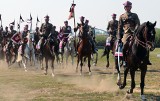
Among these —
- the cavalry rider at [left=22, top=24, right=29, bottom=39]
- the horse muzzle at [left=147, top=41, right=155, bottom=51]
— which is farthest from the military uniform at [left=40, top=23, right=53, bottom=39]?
the horse muzzle at [left=147, top=41, right=155, bottom=51]

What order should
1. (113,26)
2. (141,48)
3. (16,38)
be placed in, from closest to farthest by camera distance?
(141,48)
(113,26)
(16,38)

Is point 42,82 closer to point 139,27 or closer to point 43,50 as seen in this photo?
point 43,50

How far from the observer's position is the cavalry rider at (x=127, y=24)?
48.6 ft

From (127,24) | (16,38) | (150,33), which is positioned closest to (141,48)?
(150,33)

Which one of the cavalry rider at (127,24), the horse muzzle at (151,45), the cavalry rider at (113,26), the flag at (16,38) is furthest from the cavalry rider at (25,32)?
the horse muzzle at (151,45)

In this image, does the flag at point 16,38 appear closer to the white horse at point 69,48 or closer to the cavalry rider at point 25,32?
the cavalry rider at point 25,32

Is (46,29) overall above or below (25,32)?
below

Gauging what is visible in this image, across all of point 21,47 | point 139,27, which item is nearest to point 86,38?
point 21,47

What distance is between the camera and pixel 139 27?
44.9 ft

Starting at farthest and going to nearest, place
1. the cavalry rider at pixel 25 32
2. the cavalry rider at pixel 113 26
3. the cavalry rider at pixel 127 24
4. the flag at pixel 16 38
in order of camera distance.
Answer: the flag at pixel 16 38, the cavalry rider at pixel 25 32, the cavalry rider at pixel 113 26, the cavalry rider at pixel 127 24

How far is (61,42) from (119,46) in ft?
46.6

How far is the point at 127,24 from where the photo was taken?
15.1m

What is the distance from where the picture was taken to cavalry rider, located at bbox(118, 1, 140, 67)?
1480 cm

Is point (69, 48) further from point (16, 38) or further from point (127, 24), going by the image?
point (127, 24)
